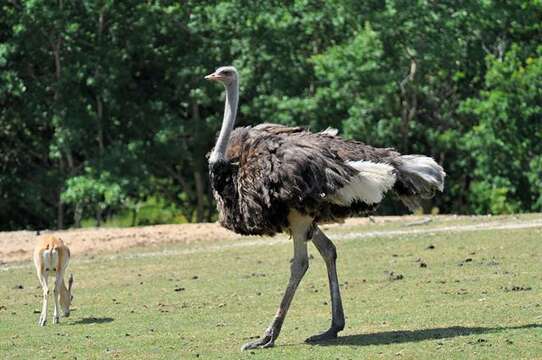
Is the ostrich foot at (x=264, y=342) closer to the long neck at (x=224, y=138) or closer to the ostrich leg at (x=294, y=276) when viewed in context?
the ostrich leg at (x=294, y=276)

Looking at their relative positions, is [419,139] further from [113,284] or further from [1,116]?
[113,284]

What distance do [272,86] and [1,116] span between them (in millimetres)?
5439

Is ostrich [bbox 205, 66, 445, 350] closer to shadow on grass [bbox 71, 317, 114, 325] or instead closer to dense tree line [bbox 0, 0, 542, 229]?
shadow on grass [bbox 71, 317, 114, 325]

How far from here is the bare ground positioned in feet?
60.5

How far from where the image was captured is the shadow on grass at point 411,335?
9492 millimetres

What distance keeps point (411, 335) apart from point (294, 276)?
1017 mm

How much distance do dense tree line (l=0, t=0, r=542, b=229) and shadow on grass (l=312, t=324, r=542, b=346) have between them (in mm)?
13747

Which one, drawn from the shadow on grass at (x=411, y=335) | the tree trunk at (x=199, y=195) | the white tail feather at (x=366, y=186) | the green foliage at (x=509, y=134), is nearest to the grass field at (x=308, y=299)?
the shadow on grass at (x=411, y=335)

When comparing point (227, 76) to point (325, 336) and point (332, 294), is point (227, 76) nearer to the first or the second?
point (332, 294)

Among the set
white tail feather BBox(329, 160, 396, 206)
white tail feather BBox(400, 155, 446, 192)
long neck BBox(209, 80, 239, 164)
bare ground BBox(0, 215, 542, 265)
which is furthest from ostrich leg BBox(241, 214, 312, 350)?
bare ground BBox(0, 215, 542, 265)

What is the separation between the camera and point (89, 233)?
1984cm

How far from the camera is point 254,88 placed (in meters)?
25.2

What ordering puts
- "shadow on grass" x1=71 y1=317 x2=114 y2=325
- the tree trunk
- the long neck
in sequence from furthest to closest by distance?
the tree trunk, "shadow on grass" x1=71 y1=317 x2=114 y2=325, the long neck

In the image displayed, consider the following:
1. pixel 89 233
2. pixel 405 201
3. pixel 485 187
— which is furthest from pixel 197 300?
pixel 485 187
